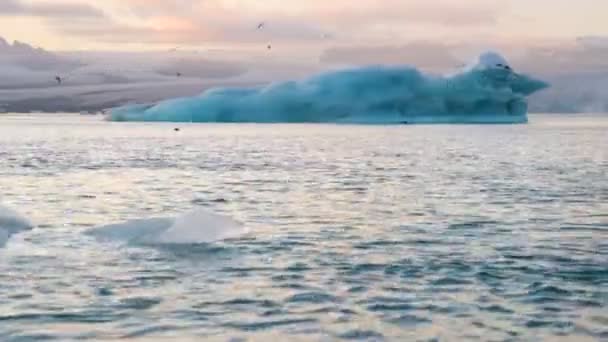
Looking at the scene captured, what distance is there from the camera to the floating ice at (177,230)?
13.8 meters

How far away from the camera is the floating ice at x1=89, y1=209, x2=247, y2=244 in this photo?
13828 mm

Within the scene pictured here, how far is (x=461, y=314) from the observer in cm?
923

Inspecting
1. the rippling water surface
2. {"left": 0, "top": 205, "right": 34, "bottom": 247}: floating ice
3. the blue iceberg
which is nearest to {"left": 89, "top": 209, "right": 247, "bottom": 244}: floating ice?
the rippling water surface

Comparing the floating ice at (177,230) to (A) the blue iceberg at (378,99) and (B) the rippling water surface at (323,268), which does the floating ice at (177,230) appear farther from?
(A) the blue iceberg at (378,99)

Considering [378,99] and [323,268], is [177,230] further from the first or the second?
[378,99]

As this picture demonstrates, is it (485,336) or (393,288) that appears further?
(393,288)

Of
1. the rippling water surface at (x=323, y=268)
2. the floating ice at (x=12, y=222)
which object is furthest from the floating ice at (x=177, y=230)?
the floating ice at (x=12, y=222)

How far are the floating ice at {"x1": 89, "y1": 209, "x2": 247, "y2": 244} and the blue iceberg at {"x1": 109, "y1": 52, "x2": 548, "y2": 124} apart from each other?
60.3 metres

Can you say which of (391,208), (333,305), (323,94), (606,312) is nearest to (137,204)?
(391,208)

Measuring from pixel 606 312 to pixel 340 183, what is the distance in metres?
18.2

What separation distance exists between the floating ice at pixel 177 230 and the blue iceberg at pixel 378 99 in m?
60.3

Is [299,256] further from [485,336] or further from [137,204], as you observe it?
[137,204]

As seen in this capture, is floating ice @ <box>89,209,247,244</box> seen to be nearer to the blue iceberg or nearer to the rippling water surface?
the rippling water surface

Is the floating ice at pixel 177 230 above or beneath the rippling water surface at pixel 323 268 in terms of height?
above
